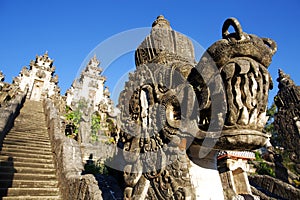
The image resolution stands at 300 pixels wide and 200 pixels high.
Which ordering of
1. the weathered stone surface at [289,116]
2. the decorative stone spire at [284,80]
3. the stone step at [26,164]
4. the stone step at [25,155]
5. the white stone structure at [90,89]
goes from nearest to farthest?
the stone step at [26,164], the stone step at [25,155], the weathered stone surface at [289,116], the decorative stone spire at [284,80], the white stone structure at [90,89]

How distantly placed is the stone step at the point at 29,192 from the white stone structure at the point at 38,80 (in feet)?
94.4

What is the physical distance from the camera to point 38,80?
33.0m

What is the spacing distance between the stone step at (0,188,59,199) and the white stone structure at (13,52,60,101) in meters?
28.8

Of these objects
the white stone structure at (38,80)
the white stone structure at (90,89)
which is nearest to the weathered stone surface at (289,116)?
the white stone structure at (90,89)

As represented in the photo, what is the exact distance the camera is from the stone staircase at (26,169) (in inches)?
189

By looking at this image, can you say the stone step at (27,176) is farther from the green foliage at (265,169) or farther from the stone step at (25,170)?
the green foliage at (265,169)

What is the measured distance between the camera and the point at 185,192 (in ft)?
8.07

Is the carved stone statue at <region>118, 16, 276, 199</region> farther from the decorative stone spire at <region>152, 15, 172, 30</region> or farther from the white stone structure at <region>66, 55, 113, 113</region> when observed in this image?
the white stone structure at <region>66, 55, 113, 113</region>

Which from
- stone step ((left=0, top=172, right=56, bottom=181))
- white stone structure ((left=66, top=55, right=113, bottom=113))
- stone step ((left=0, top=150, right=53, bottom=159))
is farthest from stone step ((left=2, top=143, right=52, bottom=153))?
white stone structure ((left=66, top=55, right=113, bottom=113))

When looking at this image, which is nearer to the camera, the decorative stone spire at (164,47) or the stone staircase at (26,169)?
the decorative stone spire at (164,47)

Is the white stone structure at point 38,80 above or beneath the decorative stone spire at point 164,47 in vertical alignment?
above

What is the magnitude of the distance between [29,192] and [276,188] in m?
10.1

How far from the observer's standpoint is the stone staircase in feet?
15.8

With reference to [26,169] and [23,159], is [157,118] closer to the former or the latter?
[26,169]
